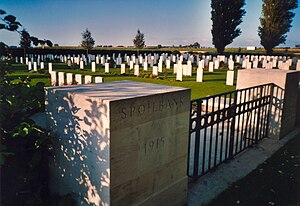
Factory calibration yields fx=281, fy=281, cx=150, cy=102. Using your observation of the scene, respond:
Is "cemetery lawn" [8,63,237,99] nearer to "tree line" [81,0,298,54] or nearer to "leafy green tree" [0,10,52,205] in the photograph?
"leafy green tree" [0,10,52,205]

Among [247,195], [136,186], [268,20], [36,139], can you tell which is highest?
[268,20]

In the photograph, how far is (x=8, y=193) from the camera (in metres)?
2.47

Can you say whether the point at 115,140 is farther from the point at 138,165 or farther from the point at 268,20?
the point at 268,20

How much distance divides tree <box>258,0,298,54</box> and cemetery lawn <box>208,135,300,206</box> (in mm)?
37262

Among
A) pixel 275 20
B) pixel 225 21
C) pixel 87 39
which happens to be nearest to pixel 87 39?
pixel 87 39

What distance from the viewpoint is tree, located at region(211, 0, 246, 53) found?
119ft

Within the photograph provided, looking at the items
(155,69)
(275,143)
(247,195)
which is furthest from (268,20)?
(247,195)

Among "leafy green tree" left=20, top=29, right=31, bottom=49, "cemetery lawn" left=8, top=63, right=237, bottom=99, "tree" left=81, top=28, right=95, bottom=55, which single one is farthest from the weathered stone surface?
"tree" left=81, top=28, right=95, bottom=55

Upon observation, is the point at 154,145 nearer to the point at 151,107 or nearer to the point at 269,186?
the point at 151,107

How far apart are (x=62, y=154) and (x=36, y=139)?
11.1 inches

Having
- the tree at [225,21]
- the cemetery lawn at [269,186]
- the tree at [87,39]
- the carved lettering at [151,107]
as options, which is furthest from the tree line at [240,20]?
the carved lettering at [151,107]

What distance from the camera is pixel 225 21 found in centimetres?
3638

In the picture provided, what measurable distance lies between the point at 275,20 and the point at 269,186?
39022 mm

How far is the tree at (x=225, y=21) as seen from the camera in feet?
A: 119
